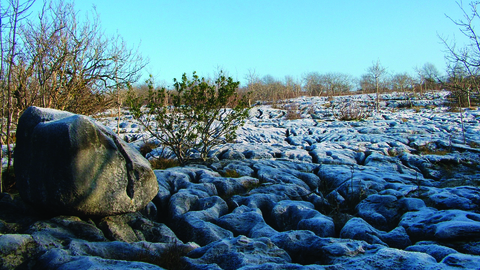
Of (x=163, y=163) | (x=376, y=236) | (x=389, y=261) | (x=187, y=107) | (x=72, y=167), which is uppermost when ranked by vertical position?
(x=187, y=107)

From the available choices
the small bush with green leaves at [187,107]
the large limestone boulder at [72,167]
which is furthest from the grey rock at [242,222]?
the small bush with green leaves at [187,107]

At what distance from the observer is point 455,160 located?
7949 millimetres

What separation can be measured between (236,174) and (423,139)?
25.0 ft

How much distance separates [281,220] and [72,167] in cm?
282

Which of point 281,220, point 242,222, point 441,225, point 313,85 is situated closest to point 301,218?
Answer: point 281,220

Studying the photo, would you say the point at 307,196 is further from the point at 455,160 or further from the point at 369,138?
the point at 369,138

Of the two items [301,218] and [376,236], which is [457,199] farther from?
[301,218]

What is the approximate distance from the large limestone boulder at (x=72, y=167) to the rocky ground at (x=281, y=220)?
23 centimetres

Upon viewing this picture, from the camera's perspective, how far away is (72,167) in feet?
11.0

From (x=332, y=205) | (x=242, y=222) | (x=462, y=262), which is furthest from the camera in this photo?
(x=332, y=205)

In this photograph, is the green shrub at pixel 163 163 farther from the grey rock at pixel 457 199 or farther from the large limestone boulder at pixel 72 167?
the grey rock at pixel 457 199

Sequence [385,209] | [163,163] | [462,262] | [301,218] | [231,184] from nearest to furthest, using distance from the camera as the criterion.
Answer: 1. [462,262]
2. [301,218]
3. [385,209]
4. [231,184]
5. [163,163]

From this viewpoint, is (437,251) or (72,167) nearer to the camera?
(437,251)

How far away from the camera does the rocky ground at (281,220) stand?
96.0 inches
